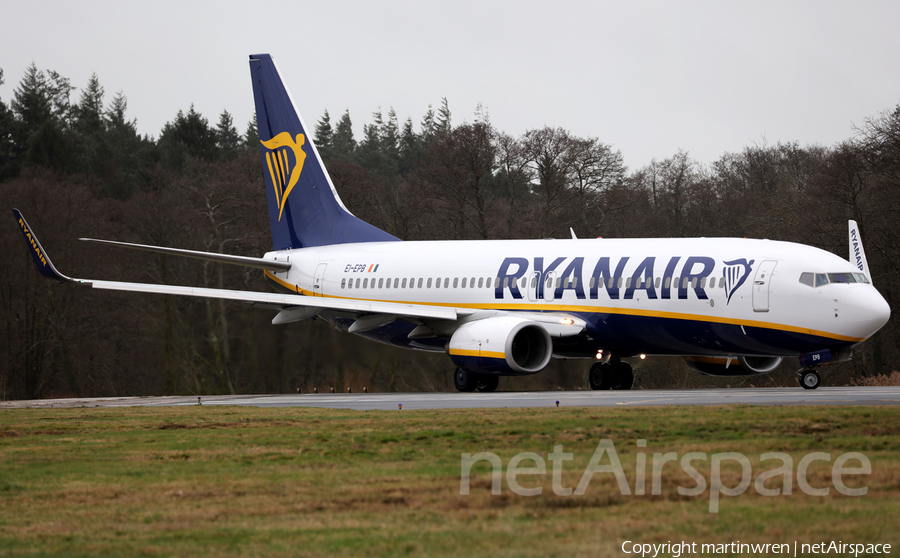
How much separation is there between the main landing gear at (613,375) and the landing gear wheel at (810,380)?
5.15 metres

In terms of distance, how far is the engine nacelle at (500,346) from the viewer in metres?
23.6

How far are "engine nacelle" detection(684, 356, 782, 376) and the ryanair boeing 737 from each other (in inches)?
1.4

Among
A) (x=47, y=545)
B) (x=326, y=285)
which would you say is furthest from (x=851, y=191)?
(x=47, y=545)

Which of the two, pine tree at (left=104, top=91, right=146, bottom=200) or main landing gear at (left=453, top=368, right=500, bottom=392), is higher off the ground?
pine tree at (left=104, top=91, right=146, bottom=200)

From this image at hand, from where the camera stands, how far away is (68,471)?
34.6ft

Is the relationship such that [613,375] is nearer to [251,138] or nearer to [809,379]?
[809,379]

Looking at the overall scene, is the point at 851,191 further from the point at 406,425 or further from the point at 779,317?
the point at 406,425

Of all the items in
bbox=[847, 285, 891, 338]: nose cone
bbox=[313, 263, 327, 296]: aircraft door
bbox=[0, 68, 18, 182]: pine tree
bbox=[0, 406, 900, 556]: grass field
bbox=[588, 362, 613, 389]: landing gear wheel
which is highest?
bbox=[0, 68, 18, 182]: pine tree

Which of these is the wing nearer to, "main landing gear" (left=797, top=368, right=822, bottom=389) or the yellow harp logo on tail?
the yellow harp logo on tail

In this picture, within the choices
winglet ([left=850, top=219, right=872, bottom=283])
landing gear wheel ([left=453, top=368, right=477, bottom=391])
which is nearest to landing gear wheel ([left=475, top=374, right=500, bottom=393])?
landing gear wheel ([left=453, top=368, right=477, bottom=391])

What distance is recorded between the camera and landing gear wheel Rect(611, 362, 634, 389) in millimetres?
25938

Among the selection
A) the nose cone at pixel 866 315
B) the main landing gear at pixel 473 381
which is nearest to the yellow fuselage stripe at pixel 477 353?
the main landing gear at pixel 473 381

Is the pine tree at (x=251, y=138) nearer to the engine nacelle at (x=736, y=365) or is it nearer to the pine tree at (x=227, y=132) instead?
the pine tree at (x=227, y=132)

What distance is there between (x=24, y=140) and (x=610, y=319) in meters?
62.0
